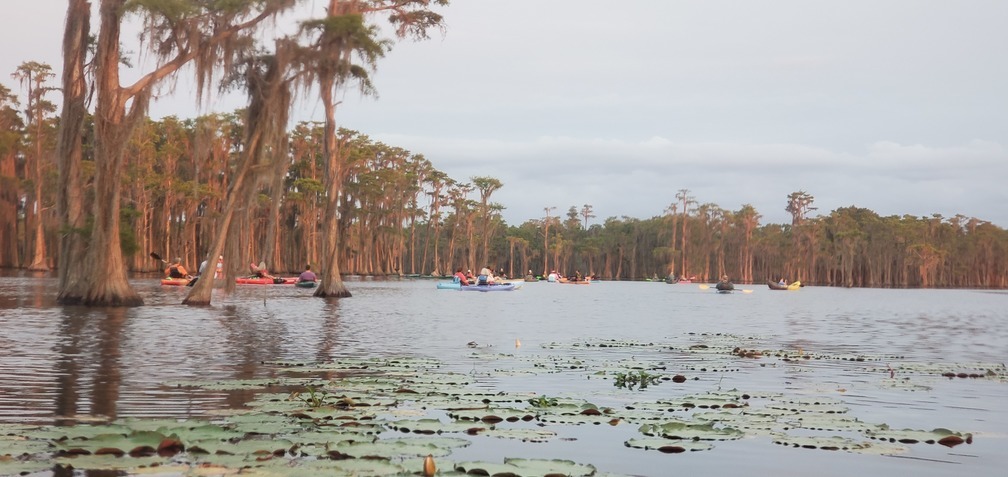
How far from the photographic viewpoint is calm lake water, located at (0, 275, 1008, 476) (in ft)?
22.8

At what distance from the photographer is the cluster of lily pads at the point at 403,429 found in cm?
580

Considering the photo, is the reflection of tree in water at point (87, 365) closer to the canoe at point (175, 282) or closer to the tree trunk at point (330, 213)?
the tree trunk at point (330, 213)

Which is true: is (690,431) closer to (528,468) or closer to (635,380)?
(528,468)

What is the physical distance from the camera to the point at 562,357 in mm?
15500

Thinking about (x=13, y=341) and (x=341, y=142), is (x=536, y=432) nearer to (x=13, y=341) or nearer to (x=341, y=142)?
(x=13, y=341)

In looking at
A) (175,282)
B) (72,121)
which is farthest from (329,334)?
(175,282)

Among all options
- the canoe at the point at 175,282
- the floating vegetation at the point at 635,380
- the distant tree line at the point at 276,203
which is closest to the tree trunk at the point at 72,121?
the distant tree line at the point at 276,203

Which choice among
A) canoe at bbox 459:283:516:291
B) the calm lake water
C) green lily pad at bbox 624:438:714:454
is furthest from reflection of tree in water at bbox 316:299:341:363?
canoe at bbox 459:283:516:291

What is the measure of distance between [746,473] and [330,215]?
3388cm

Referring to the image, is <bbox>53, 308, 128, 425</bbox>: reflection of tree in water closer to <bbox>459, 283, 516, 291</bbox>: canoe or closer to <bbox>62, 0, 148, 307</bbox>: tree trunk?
<bbox>62, 0, 148, 307</bbox>: tree trunk

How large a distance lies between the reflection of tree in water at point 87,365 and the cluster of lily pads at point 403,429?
36.7 inches

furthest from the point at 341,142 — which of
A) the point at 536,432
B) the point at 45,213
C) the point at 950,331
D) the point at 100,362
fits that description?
the point at 536,432

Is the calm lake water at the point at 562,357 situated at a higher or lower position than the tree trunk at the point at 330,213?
lower

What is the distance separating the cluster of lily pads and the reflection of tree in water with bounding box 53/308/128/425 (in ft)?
3.06
